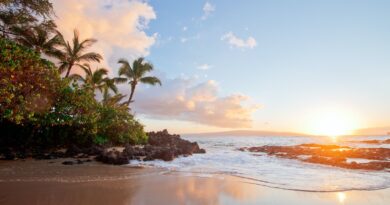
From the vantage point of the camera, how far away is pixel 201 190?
25.4 feet

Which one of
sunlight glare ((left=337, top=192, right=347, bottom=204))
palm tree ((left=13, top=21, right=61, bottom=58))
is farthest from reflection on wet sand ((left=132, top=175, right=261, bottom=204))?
palm tree ((left=13, top=21, right=61, bottom=58))

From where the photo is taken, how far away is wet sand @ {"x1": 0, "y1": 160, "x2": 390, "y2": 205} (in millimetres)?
6516

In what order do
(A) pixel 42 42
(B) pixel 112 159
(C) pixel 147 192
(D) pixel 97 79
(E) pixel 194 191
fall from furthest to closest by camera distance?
(D) pixel 97 79 → (A) pixel 42 42 → (B) pixel 112 159 → (E) pixel 194 191 → (C) pixel 147 192

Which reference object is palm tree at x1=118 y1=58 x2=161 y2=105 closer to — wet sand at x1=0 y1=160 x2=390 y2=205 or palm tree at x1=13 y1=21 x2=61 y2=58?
palm tree at x1=13 y1=21 x2=61 y2=58

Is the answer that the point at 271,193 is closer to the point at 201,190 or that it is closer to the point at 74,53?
the point at 201,190

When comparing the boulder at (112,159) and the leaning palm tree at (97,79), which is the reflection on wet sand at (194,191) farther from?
the leaning palm tree at (97,79)

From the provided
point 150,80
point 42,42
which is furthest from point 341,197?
point 150,80

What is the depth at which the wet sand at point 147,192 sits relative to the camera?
6516 millimetres

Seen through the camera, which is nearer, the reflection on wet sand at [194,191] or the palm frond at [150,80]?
the reflection on wet sand at [194,191]

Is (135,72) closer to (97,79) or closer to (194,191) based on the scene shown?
(97,79)

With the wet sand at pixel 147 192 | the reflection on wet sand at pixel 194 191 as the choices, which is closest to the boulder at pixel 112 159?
the wet sand at pixel 147 192

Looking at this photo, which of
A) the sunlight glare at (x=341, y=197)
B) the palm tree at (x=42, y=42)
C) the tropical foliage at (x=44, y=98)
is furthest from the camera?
the palm tree at (x=42, y=42)

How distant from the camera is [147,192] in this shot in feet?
24.1

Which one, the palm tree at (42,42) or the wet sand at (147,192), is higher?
the palm tree at (42,42)
